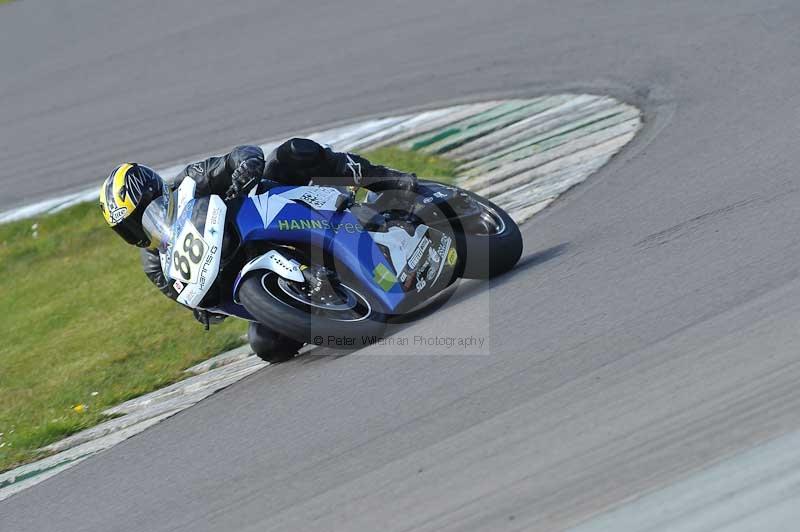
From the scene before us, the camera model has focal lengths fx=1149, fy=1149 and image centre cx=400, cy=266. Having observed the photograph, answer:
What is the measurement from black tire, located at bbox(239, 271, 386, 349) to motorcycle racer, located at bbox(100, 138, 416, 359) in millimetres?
587

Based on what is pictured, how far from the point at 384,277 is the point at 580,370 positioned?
1614 mm

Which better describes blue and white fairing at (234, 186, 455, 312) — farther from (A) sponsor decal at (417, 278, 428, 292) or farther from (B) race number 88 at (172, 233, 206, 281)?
(B) race number 88 at (172, 233, 206, 281)

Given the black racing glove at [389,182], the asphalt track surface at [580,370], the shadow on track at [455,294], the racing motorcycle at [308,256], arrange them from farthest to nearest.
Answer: the black racing glove at [389,182]
the shadow on track at [455,294]
the racing motorcycle at [308,256]
the asphalt track surface at [580,370]

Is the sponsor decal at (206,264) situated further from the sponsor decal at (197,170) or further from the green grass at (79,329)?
the green grass at (79,329)

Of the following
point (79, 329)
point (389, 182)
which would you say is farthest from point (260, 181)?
point (79, 329)

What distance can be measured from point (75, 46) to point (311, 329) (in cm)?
1154

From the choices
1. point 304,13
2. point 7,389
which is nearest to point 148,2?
point 304,13

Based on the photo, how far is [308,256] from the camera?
21.0ft

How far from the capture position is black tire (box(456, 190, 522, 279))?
6.79 m

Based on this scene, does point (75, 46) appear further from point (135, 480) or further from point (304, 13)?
point (135, 480)

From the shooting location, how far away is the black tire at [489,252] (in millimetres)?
6789

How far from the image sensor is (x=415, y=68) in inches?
494

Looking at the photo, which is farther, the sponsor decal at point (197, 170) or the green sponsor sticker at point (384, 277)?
the sponsor decal at point (197, 170)

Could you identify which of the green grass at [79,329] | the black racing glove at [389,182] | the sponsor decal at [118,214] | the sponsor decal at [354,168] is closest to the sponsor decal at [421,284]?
the black racing glove at [389,182]
